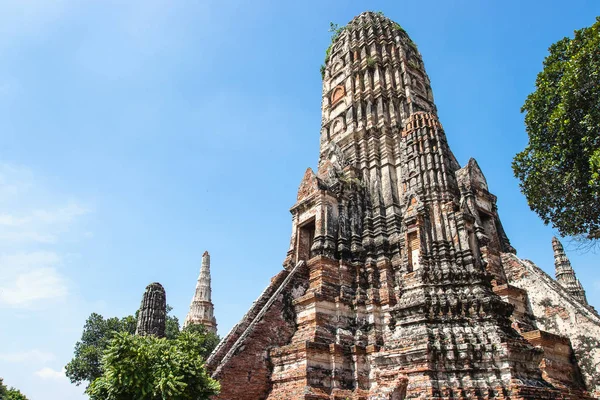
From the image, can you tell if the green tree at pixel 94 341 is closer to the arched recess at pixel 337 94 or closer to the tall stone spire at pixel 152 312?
the tall stone spire at pixel 152 312

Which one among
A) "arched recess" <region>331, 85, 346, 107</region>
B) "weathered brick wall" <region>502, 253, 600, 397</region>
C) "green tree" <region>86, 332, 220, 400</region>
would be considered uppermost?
"arched recess" <region>331, 85, 346, 107</region>

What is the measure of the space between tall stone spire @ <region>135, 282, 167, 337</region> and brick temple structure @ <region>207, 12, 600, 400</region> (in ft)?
8.38

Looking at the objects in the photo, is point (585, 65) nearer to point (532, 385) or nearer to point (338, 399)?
point (532, 385)

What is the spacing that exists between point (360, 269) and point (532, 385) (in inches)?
293

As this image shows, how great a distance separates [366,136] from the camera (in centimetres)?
1950

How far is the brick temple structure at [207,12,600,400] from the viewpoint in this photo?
26.3ft

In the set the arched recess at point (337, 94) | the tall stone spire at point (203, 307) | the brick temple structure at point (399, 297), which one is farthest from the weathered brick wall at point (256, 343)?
the tall stone spire at point (203, 307)

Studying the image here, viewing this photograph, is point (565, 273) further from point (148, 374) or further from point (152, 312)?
point (148, 374)

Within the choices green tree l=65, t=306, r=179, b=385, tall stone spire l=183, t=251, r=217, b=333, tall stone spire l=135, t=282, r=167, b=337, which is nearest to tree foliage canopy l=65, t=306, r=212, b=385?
green tree l=65, t=306, r=179, b=385

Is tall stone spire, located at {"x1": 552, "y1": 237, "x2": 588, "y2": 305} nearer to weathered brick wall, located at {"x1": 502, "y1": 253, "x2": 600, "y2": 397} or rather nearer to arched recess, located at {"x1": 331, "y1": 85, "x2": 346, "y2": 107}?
weathered brick wall, located at {"x1": 502, "y1": 253, "x2": 600, "y2": 397}

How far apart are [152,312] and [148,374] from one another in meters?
4.44

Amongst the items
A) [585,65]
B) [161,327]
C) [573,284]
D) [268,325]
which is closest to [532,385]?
[268,325]

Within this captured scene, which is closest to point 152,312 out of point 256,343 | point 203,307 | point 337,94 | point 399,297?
point 256,343

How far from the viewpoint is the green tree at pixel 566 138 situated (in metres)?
11.5
